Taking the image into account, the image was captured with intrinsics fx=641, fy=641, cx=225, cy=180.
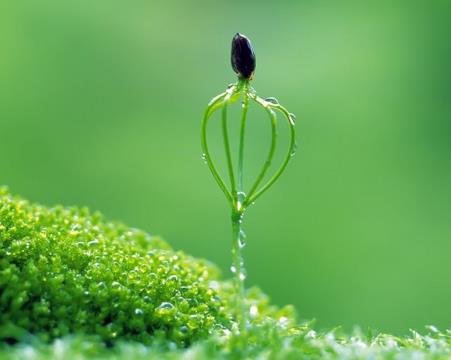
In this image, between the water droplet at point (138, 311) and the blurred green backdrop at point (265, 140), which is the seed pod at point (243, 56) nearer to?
the water droplet at point (138, 311)

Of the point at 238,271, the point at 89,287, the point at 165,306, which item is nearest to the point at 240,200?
the point at 238,271

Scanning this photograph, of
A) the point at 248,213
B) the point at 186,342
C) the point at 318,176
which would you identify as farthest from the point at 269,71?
the point at 186,342

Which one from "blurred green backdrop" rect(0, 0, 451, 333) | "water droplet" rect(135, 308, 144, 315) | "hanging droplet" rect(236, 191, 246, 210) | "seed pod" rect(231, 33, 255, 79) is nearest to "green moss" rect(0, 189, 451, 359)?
"water droplet" rect(135, 308, 144, 315)

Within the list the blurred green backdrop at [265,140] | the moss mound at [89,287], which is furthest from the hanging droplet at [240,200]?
the blurred green backdrop at [265,140]

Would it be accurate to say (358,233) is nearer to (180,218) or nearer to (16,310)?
(180,218)

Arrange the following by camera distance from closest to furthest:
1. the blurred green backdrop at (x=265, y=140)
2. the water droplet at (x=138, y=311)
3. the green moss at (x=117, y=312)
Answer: the green moss at (x=117, y=312), the water droplet at (x=138, y=311), the blurred green backdrop at (x=265, y=140)

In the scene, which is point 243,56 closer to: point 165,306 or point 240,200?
point 240,200

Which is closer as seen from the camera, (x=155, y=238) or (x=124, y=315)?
(x=124, y=315)

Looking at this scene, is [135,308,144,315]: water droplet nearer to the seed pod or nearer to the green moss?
the green moss
